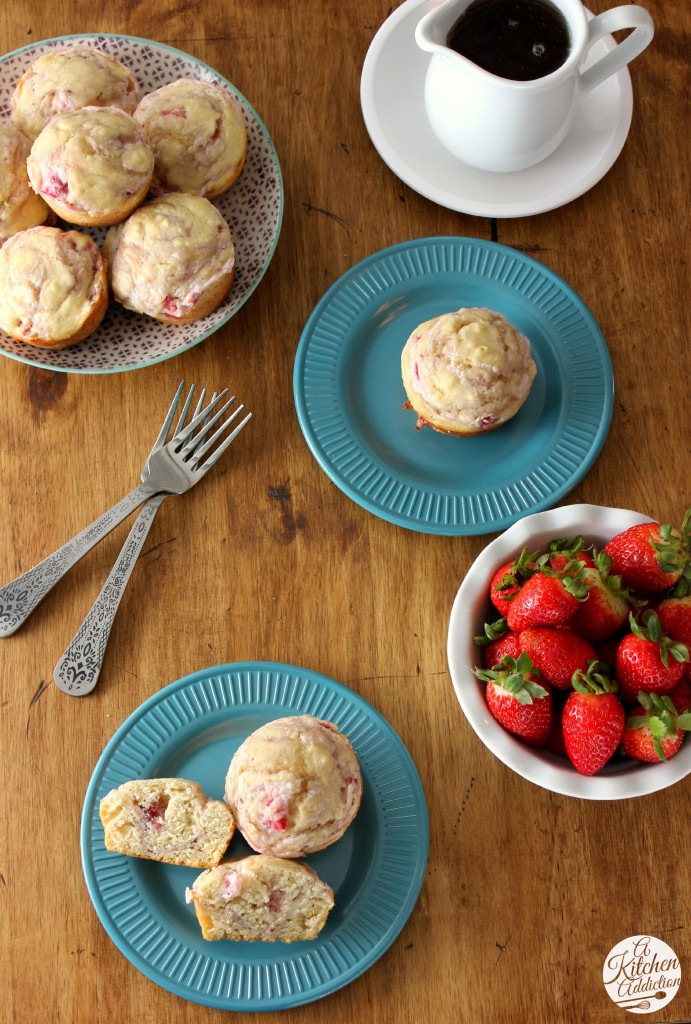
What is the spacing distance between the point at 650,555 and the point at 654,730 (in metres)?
0.21

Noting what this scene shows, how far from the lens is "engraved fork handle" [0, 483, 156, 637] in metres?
1.35

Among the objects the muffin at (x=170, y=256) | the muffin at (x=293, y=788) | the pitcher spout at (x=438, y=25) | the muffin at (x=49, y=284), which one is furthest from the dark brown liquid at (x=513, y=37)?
the muffin at (x=293, y=788)

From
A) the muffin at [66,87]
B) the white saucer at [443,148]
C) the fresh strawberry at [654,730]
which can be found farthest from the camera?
the white saucer at [443,148]

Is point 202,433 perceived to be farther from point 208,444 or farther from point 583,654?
point 583,654

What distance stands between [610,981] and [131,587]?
87 cm

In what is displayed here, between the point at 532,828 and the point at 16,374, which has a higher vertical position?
the point at 16,374

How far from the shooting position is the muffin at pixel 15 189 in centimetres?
131

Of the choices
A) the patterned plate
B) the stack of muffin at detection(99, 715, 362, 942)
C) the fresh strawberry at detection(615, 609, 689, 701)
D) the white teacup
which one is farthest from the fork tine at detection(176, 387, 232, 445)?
the fresh strawberry at detection(615, 609, 689, 701)

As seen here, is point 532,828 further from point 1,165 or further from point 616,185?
point 1,165

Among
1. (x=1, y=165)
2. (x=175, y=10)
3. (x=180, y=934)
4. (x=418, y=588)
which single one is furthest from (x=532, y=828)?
(x=175, y=10)

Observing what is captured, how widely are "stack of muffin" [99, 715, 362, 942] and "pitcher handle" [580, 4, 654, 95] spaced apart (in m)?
1.01

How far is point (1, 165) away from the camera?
1.30 meters

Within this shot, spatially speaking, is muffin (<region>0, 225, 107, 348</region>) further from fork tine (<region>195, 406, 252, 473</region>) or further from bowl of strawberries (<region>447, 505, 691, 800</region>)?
bowl of strawberries (<region>447, 505, 691, 800</region>)

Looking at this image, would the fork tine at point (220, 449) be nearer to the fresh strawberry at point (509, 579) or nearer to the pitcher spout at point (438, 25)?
the fresh strawberry at point (509, 579)
